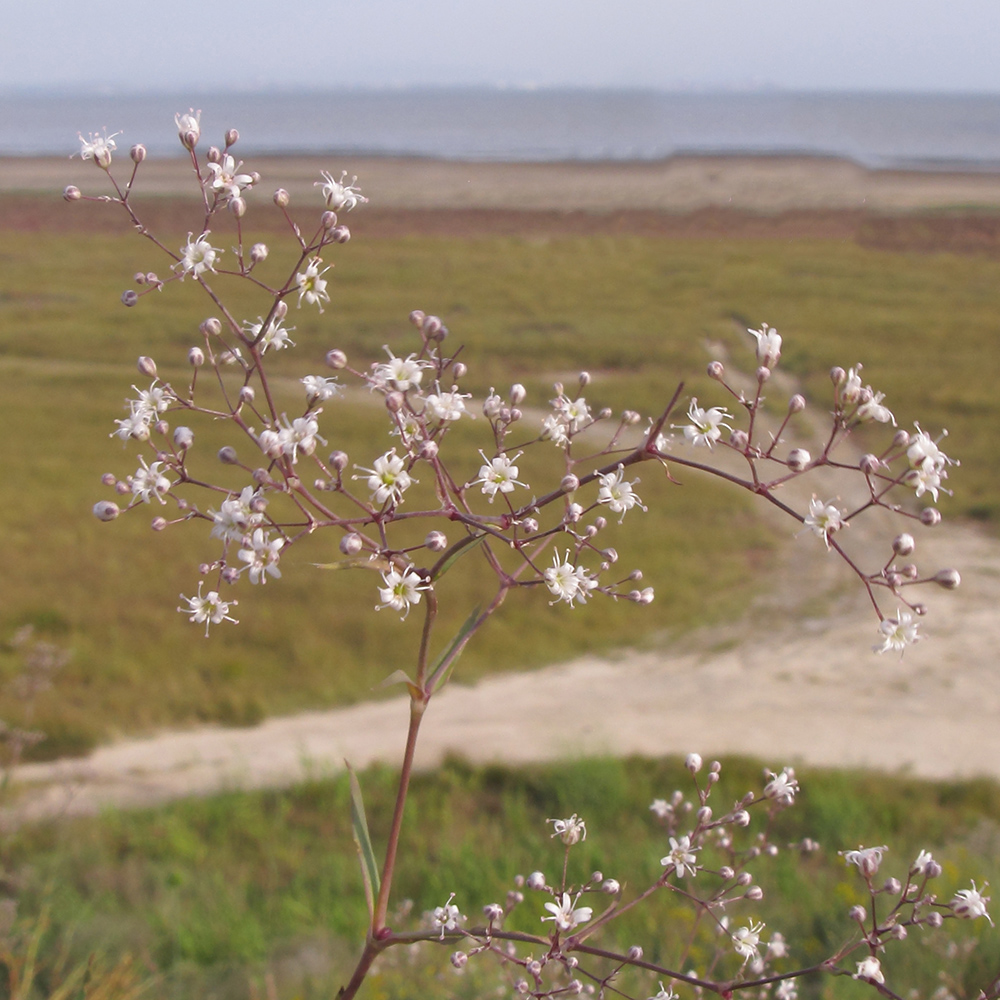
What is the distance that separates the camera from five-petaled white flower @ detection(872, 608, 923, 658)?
1.19 metres

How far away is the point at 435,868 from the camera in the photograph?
20.2 ft

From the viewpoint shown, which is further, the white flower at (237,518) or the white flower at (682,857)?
the white flower at (682,857)

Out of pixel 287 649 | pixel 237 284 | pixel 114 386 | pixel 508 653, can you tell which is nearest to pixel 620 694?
pixel 508 653

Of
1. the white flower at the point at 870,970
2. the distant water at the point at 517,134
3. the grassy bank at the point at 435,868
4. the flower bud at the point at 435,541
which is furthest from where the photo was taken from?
the distant water at the point at 517,134

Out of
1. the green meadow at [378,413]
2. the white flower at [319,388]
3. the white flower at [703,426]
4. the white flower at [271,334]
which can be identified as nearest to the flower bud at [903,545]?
the white flower at [703,426]

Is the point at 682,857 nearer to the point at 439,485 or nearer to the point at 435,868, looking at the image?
the point at 439,485

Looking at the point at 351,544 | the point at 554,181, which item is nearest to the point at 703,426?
the point at 351,544

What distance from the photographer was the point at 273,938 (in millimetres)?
4863

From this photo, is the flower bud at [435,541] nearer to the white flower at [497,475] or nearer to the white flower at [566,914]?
the white flower at [497,475]

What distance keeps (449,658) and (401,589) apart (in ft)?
0.52

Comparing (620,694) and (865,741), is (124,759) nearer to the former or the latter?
(620,694)

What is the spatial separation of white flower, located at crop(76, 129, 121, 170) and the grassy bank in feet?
8.62

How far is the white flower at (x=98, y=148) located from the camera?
4.88 ft

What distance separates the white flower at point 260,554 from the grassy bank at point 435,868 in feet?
7.22
